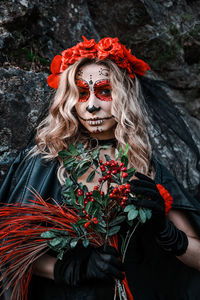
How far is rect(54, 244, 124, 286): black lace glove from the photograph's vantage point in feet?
4.18

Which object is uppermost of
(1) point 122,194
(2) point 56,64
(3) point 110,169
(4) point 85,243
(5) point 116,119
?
(2) point 56,64

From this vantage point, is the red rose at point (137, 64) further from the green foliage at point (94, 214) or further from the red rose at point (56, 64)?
the green foliage at point (94, 214)

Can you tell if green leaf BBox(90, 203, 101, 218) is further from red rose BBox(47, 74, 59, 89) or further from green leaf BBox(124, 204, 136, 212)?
red rose BBox(47, 74, 59, 89)

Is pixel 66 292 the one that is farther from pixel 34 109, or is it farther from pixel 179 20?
pixel 179 20

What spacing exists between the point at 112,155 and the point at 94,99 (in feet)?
1.25

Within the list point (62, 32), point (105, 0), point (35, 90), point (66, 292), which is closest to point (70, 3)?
point (62, 32)

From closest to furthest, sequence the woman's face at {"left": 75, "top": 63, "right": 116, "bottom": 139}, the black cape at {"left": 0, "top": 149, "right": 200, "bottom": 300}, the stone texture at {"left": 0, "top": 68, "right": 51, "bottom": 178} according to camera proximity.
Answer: the black cape at {"left": 0, "top": 149, "right": 200, "bottom": 300} < the woman's face at {"left": 75, "top": 63, "right": 116, "bottom": 139} < the stone texture at {"left": 0, "top": 68, "right": 51, "bottom": 178}

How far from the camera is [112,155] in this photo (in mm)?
1783

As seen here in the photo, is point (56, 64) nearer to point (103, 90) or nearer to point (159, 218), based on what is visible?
point (103, 90)

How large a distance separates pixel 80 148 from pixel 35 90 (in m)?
1.04

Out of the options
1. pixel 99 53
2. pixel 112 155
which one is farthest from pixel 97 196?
pixel 99 53

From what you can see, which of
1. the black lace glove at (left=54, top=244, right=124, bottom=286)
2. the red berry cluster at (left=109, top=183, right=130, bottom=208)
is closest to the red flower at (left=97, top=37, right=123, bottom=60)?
the red berry cluster at (left=109, top=183, right=130, bottom=208)

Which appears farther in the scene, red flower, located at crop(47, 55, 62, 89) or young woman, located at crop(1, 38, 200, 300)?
red flower, located at crop(47, 55, 62, 89)

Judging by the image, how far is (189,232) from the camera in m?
1.71
